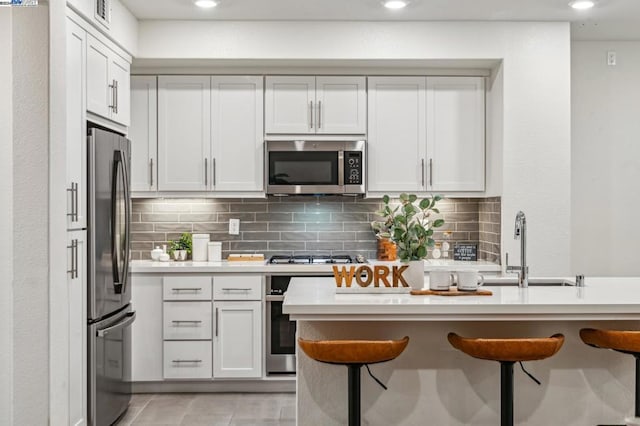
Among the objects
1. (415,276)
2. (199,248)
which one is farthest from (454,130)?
(415,276)

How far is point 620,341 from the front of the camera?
2811 mm

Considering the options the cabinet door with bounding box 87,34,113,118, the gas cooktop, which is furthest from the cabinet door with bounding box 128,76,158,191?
the gas cooktop

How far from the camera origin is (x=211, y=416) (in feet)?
14.1

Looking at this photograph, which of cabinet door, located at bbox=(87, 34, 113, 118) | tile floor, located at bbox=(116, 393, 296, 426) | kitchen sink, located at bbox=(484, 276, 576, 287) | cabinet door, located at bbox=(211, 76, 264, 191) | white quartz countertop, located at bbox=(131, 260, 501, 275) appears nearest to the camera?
kitchen sink, located at bbox=(484, 276, 576, 287)

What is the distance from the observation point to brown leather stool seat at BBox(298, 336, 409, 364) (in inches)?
107

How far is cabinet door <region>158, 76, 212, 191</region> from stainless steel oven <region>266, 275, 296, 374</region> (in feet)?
3.12

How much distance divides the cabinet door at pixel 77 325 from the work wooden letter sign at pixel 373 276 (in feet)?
4.56

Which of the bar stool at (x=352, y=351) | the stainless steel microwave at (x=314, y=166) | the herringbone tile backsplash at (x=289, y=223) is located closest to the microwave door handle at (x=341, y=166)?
the stainless steel microwave at (x=314, y=166)

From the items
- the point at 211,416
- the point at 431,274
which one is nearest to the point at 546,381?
the point at 431,274

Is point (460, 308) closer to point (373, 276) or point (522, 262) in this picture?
point (373, 276)

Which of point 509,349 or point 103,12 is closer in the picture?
point 509,349

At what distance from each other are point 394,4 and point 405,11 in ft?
0.65

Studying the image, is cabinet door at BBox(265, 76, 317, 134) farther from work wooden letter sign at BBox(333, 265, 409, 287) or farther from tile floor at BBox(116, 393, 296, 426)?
work wooden letter sign at BBox(333, 265, 409, 287)

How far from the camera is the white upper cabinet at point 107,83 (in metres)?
3.86
